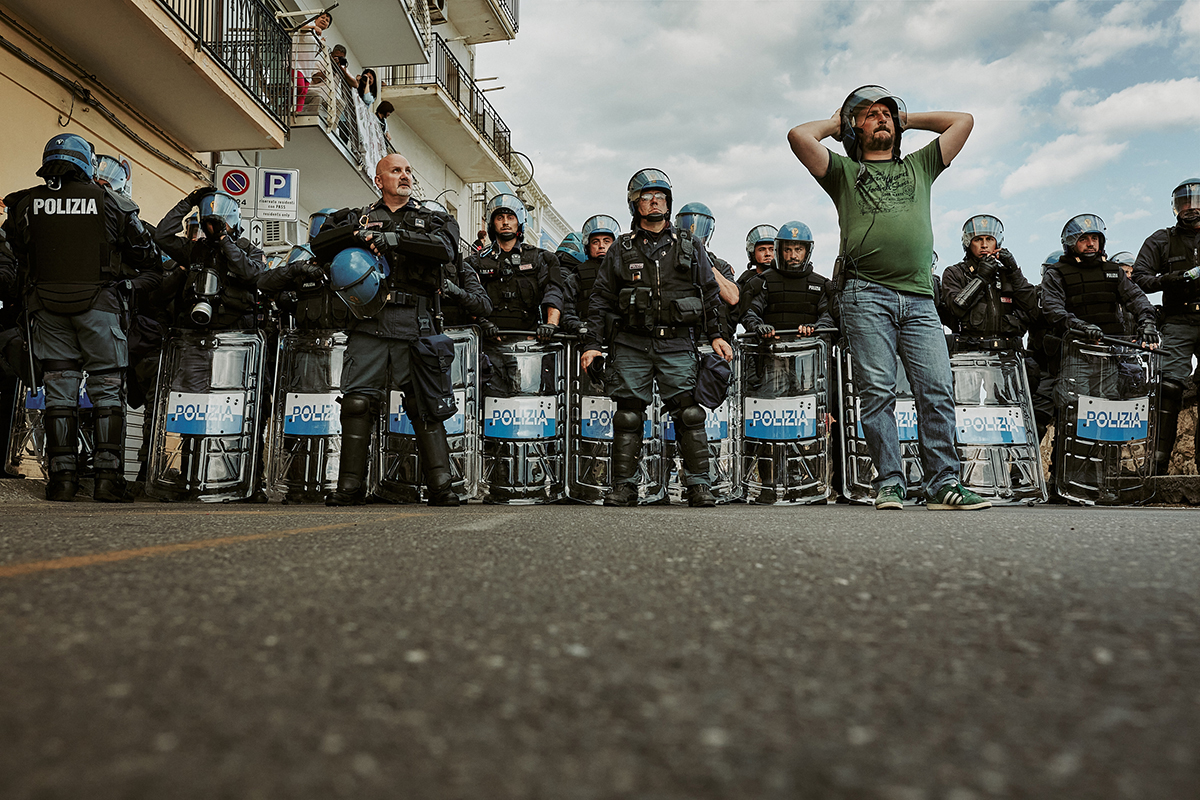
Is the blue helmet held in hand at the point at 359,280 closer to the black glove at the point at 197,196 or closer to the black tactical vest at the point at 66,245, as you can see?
the black tactical vest at the point at 66,245

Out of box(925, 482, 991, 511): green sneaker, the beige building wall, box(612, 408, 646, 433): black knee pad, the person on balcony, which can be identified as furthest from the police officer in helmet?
the person on balcony

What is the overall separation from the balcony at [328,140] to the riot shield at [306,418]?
33.2ft

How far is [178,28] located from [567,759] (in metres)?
11.7

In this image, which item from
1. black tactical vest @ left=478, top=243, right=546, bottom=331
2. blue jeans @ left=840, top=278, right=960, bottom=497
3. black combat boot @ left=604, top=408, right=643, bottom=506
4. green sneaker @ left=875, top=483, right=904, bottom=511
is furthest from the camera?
black tactical vest @ left=478, top=243, right=546, bottom=331

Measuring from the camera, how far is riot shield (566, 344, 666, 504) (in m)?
6.90

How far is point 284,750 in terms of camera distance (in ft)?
2.56

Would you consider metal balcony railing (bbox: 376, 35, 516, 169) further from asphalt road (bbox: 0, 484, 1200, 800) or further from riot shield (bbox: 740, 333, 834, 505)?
asphalt road (bbox: 0, 484, 1200, 800)

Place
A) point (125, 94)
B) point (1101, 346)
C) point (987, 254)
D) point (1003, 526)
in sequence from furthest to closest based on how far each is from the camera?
point (125, 94) < point (987, 254) < point (1101, 346) < point (1003, 526)

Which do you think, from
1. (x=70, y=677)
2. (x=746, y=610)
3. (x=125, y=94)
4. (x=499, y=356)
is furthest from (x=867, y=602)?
(x=125, y=94)

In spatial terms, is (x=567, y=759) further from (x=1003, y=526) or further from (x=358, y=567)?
(x=1003, y=526)

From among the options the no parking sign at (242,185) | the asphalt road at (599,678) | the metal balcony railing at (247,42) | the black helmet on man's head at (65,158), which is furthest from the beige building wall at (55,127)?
the asphalt road at (599,678)

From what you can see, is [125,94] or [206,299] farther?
[125,94]

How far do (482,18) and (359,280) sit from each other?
79.8 feet

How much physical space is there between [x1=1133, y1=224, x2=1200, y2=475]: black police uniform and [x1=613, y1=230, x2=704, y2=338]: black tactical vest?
428 cm
